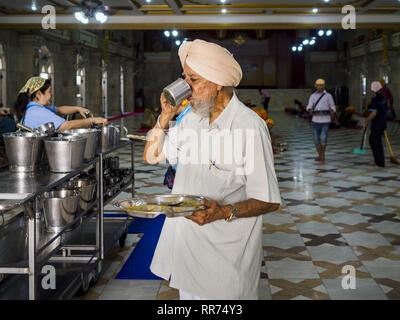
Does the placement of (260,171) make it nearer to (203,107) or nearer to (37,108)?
(203,107)

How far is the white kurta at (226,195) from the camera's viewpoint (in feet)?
6.28

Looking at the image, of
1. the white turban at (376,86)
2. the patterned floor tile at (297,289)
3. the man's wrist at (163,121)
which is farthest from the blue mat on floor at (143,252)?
the white turban at (376,86)

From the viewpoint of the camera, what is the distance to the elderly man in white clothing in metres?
1.90

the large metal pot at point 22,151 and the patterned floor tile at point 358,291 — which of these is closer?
the large metal pot at point 22,151

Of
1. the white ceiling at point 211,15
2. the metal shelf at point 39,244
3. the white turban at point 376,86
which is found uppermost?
the white ceiling at point 211,15

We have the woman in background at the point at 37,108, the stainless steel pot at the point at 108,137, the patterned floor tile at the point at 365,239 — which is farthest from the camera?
the patterned floor tile at the point at 365,239

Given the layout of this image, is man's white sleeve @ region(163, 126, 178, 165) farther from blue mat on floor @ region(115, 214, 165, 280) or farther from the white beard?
blue mat on floor @ region(115, 214, 165, 280)

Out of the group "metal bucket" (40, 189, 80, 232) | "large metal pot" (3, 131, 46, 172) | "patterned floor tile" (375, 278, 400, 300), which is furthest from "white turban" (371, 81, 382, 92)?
"large metal pot" (3, 131, 46, 172)

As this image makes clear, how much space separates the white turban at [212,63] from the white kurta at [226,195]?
0.12 m

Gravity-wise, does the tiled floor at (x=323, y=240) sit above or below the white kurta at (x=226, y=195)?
below

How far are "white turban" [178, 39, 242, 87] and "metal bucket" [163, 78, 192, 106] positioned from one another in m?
0.08

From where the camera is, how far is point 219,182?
200 centimetres

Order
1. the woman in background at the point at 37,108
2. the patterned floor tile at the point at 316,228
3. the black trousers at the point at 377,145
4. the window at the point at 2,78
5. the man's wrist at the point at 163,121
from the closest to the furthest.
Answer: the man's wrist at the point at 163,121, the woman in background at the point at 37,108, the patterned floor tile at the point at 316,228, the black trousers at the point at 377,145, the window at the point at 2,78

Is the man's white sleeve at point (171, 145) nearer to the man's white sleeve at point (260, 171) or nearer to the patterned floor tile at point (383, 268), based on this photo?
the man's white sleeve at point (260, 171)
